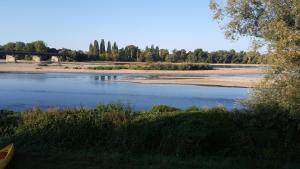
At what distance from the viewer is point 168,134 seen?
11.4 meters

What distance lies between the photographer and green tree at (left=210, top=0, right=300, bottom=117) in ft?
34.3

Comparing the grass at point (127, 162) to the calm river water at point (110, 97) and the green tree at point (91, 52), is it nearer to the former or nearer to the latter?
the calm river water at point (110, 97)

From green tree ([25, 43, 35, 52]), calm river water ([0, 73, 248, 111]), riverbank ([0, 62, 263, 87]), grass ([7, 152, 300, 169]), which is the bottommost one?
riverbank ([0, 62, 263, 87])

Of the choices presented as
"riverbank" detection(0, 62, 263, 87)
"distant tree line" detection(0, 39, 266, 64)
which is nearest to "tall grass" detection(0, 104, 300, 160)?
"riverbank" detection(0, 62, 263, 87)

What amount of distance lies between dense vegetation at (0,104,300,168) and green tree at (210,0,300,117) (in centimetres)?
51

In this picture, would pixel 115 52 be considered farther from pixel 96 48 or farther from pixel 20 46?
pixel 20 46

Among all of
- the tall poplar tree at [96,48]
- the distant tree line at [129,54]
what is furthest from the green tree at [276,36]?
the tall poplar tree at [96,48]

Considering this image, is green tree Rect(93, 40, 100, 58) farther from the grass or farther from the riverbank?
the grass

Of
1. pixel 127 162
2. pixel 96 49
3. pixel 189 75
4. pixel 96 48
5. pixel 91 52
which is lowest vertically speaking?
pixel 189 75

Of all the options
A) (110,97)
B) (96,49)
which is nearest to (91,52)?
(96,49)

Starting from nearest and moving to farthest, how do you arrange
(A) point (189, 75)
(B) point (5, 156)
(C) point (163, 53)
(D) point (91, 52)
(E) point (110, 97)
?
(B) point (5, 156)
(E) point (110, 97)
(A) point (189, 75)
(C) point (163, 53)
(D) point (91, 52)

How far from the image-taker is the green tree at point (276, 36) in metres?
10.5

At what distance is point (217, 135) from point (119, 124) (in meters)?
2.72

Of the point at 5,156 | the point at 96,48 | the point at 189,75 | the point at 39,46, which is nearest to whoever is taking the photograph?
the point at 5,156
